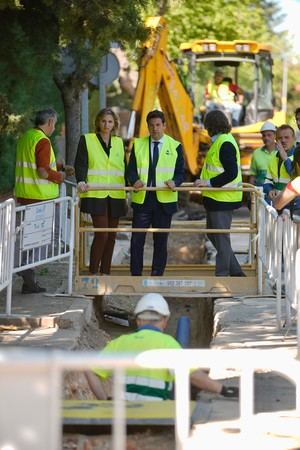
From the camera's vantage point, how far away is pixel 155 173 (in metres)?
14.2

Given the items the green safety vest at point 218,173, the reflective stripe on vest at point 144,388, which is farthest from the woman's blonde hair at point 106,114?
the reflective stripe on vest at point 144,388

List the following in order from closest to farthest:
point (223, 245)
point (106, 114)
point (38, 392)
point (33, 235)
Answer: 1. point (38, 392)
2. point (33, 235)
3. point (106, 114)
4. point (223, 245)

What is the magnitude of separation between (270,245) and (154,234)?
2.02 meters

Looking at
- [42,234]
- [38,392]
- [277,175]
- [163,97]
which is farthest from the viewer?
[163,97]

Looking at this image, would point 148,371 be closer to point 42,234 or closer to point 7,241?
point 7,241

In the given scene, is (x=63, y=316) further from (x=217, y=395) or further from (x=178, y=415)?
(x=178, y=415)

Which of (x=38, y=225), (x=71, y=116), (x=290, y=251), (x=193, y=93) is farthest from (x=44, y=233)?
(x=193, y=93)

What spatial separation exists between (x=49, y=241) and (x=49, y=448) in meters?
8.06

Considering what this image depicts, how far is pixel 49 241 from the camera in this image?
13477 mm

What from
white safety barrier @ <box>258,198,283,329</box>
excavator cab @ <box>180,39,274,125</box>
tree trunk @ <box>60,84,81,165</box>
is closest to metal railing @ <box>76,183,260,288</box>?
white safety barrier @ <box>258,198,283,329</box>

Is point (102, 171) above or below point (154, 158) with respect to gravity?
below

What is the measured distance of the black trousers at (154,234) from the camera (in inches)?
564

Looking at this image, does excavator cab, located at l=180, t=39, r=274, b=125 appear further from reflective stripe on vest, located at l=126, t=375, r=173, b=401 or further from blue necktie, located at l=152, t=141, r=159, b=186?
reflective stripe on vest, located at l=126, t=375, r=173, b=401

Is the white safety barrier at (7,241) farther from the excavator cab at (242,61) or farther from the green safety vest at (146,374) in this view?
the excavator cab at (242,61)
